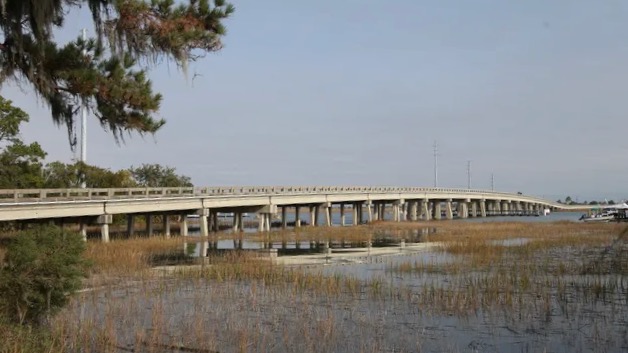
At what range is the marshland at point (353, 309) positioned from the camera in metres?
12.5

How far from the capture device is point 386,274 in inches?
950

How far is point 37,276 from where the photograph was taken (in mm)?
12164

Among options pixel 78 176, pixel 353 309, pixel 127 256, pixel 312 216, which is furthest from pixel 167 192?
pixel 353 309

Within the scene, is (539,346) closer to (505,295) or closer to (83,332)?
(505,295)

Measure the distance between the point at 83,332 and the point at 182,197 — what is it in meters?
40.4

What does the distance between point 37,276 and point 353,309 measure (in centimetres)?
767

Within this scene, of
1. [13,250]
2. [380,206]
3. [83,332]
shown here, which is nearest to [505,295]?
[83,332]

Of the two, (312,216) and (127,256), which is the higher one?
(312,216)

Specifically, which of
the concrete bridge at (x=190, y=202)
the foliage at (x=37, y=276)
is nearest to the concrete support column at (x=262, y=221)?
the concrete bridge at (x=190, y=202)

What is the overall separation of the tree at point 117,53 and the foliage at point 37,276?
266cm

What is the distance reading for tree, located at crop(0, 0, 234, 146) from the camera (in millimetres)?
12484

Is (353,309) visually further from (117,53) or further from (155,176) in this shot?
(155,176)

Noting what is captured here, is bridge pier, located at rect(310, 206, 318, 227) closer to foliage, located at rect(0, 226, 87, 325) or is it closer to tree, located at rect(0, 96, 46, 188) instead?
tree, located at rect(0, 96, 46, 188)

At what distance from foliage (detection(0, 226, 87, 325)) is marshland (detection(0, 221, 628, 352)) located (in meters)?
0.68
